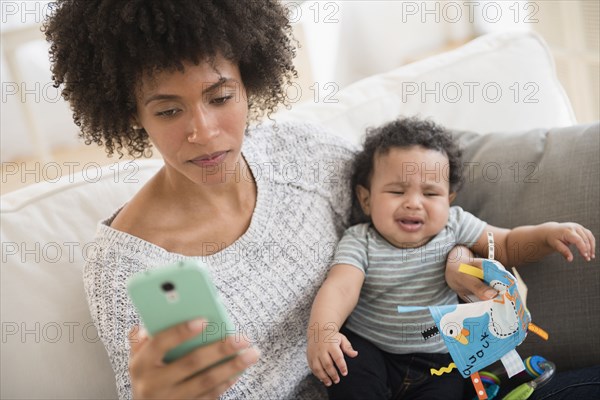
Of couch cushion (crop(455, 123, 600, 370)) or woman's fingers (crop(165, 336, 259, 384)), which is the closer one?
woman's fingers (crop(165, 336, 259, 384))

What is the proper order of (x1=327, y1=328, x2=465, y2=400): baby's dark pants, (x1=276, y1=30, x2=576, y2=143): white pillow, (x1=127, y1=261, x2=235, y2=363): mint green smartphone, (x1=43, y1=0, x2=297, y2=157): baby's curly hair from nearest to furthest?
1. (x1=127, y1=261, x2=235, y2=363): mint green smartphone
2. (x1=43, y1=0, x2=297, y2=157): baby's curly hair
3. (x1=327, y1=328, x2=465, y2=400): baby's dark pants
4. (x1=276, y1=30, x2=576, y2=143): white pillow

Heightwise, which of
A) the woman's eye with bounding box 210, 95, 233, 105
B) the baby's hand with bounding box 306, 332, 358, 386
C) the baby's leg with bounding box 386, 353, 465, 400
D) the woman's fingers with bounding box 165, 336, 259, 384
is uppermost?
A: the woman's eye with bounding box 210, 95, 233, 105

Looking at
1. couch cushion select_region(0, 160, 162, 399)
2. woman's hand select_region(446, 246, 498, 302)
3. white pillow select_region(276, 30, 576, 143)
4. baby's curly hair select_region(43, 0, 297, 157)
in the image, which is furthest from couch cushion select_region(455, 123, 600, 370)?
couch cushion select_region(0, 160, 162, 399)

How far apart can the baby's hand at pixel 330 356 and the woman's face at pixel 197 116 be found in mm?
379

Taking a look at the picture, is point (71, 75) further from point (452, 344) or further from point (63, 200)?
point (452, 344)

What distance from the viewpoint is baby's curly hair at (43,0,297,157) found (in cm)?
125

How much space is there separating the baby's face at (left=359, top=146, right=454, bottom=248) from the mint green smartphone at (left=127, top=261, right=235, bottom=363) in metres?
0.69

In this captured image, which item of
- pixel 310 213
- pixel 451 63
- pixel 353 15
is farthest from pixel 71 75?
pixel 353 15

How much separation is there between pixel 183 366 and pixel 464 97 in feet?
4.05

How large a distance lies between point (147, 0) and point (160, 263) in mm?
488

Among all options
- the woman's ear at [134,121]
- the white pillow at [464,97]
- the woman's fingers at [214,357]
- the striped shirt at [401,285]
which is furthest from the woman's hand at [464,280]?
the woman's ear at [134,121]

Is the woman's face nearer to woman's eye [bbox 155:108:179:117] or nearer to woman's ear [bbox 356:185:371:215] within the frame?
woman's eye [bbox 155:108:179:117]

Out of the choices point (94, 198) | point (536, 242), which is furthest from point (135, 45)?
point (536, 242)

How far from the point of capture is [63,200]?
1535 millimetres
